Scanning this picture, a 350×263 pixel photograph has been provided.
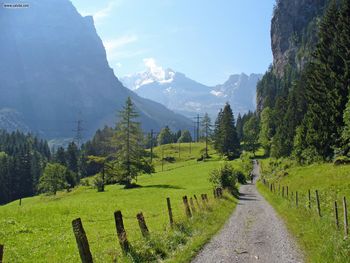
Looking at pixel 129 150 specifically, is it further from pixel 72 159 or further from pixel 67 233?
pixel 72 159

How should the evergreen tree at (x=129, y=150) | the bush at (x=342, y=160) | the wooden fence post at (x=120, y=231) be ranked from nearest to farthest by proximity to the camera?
the wooden fence post at (x=120, y=231) → the bush at (x=342, y=160) → the evergreen tree at (x=129, y=150)

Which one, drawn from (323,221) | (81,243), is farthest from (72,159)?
(81,243)

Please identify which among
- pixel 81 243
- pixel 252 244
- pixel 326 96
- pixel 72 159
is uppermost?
pixel 326 96

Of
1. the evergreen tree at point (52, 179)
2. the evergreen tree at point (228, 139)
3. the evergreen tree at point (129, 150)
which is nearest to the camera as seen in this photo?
the evergreen tree at point (129, 150)

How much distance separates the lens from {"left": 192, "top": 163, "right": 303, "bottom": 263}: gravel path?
16.7 meters

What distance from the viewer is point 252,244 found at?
19.8 m

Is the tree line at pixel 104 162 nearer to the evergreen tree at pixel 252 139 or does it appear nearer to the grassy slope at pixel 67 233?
the evergreen tree at pixel 252 139

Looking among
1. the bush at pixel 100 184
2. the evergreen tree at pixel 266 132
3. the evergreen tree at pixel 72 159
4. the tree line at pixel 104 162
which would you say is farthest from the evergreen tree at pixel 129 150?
the evergreen tree at pixel 72 159

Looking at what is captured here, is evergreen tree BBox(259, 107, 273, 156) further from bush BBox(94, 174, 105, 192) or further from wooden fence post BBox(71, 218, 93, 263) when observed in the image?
wooden fence post BBox(71, 218, 93, 263)

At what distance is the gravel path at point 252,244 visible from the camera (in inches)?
659

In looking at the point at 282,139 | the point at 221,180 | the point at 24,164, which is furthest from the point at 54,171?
the point at 221,180

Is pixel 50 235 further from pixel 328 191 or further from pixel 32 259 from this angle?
pixel 328 191

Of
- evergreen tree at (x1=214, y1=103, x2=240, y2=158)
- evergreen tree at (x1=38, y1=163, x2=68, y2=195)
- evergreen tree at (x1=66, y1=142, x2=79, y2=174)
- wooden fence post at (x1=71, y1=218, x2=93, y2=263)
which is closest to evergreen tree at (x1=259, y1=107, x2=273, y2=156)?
evergreen tree at (x1=214, y1=103, x2=240, y2=158)

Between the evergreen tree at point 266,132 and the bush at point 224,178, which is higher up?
the evergreen tree at point 266,132
